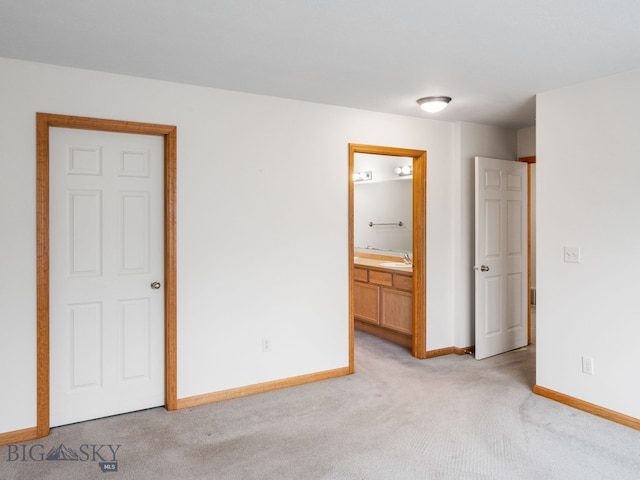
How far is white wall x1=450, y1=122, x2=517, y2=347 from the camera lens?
14.9 feet

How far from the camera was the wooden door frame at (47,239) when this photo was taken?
283 cm

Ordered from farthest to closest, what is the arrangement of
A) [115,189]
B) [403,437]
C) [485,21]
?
[115,189] < [403,437] < [485,21]

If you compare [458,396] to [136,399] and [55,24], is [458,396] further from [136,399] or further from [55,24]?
[55,24]

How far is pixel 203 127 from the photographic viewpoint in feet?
11.0

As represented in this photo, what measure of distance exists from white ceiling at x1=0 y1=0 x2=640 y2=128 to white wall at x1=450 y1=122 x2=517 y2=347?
42.1 inches

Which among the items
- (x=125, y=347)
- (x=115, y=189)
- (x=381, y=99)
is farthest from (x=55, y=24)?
(x=381, y=99)

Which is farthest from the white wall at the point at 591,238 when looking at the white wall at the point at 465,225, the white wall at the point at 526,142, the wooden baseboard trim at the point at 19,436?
the wooden baseboard trim at the point at 19,436

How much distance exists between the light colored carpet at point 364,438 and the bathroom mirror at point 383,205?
2.28 metres

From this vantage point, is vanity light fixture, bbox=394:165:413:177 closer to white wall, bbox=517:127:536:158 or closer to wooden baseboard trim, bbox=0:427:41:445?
white wall, bbox=517:127:536:158

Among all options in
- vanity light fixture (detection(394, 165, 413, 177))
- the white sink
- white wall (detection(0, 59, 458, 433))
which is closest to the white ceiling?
white wall (detection(0, 59, 458, 433))

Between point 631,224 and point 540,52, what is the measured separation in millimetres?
1284

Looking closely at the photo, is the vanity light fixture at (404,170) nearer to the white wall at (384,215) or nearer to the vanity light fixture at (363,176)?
the white wall at (384,215)

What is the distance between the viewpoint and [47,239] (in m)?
2.85

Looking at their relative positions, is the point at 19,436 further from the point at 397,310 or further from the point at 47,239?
the point at 397,310
